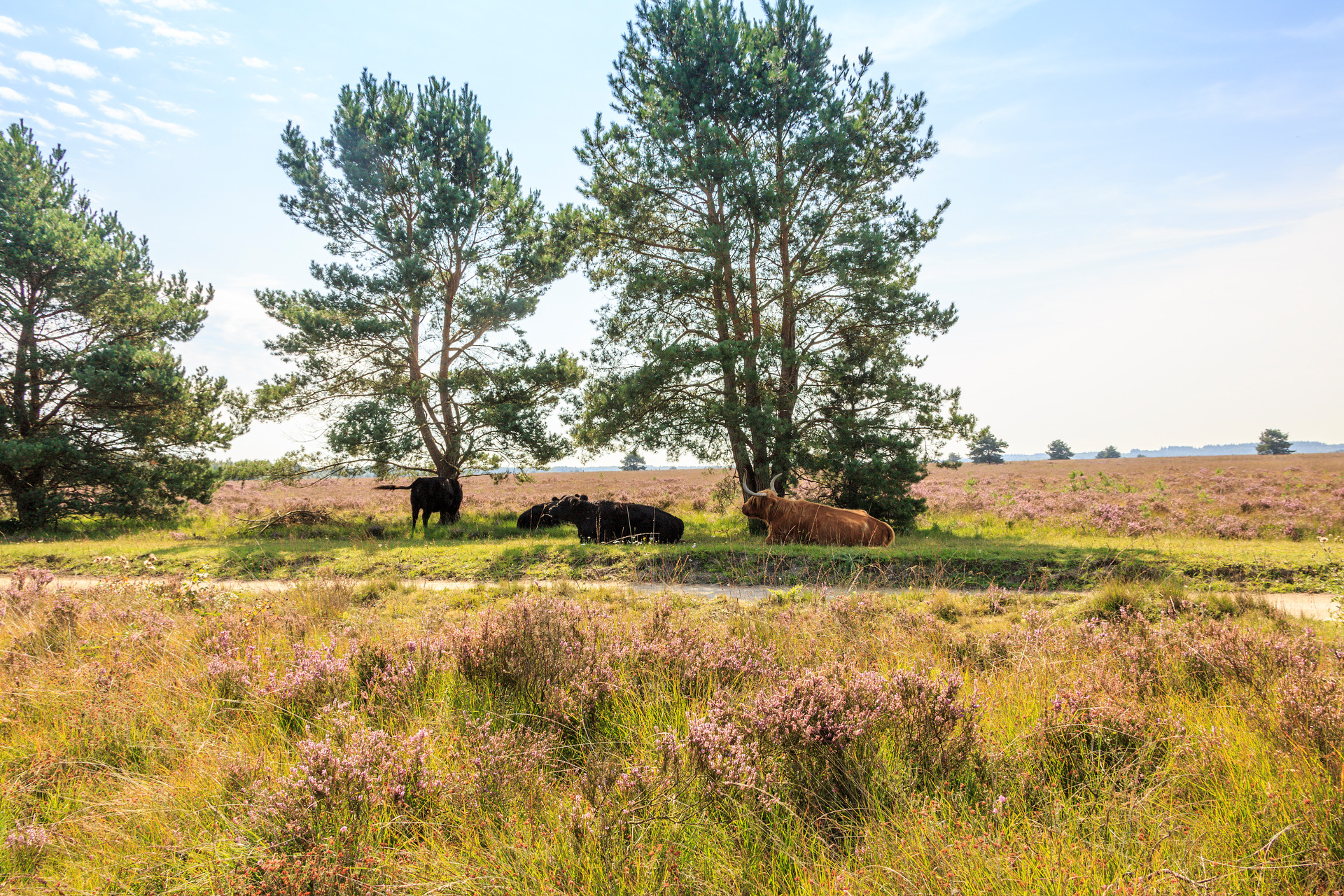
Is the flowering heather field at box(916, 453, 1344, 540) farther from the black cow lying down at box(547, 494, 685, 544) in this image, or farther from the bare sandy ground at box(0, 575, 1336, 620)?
the black cow lying down at box(547, 494, 685, 544)

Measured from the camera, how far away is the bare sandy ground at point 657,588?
734 centimetres

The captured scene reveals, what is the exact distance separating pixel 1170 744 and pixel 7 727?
698cm

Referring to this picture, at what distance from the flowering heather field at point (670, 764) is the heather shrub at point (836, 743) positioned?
2 centimetres

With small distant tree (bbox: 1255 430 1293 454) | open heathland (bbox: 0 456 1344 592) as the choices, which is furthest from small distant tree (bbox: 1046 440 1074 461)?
open heathland (bbox: 0 456 1344 592)

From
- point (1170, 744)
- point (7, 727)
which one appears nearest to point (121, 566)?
point (7, 727)

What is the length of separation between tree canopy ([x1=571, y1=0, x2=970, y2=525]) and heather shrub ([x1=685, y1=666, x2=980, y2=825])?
458 inches

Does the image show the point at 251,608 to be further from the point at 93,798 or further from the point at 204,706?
the point at 93,798

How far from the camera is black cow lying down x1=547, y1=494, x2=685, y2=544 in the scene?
46.1 feet

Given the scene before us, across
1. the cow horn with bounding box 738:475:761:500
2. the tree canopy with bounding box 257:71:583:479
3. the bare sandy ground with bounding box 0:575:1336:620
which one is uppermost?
the tree canopy with bounding box 257:71:583:479

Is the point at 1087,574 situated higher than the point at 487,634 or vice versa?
the point at 487,634

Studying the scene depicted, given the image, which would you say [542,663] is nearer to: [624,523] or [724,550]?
[724,550]

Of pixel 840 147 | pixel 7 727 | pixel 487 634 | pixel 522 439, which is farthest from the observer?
pixel 522 439

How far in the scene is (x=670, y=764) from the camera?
286cm

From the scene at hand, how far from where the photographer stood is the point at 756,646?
462 cm
